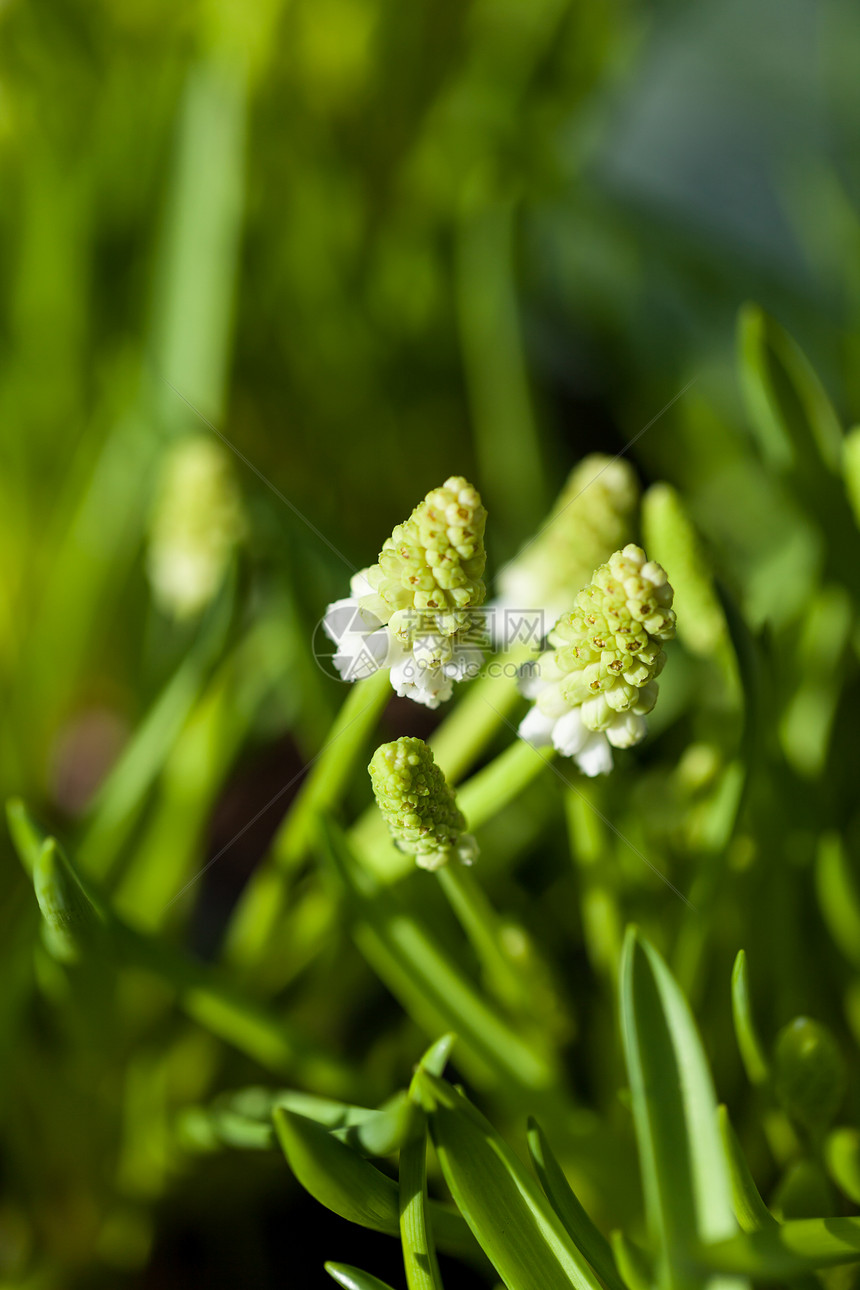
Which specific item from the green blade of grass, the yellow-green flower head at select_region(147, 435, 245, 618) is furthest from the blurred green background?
the green blade of grass

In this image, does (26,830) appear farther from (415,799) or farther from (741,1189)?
(741,1189)

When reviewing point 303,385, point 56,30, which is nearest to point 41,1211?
point 303,385

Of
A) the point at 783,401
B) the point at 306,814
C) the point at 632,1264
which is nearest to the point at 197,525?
the point at 306,814

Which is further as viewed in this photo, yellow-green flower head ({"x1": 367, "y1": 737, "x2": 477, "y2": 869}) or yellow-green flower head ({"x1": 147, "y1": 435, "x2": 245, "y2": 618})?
yellow-green flower head ({"x1": 147, "y1": 435, "x2": 245, "y2": 618})

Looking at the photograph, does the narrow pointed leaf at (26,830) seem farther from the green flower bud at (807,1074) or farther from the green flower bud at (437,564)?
the green flower bud at (807,1074)

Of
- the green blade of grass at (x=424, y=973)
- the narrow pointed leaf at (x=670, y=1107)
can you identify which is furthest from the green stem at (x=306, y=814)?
the narrow pointed leaf at (x=670, y=1107)

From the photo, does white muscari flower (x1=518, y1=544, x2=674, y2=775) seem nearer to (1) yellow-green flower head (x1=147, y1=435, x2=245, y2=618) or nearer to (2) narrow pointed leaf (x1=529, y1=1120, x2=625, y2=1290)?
(2) narrow pointed leaf (x1=529, y1=1120, x2=625, y2=1290)
